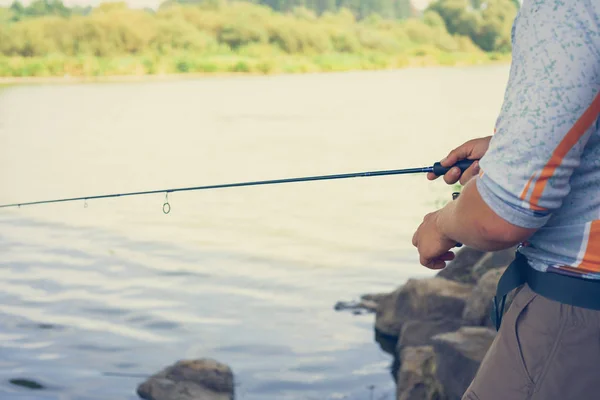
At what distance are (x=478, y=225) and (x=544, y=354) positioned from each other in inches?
9.4

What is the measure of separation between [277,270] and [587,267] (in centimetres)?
766

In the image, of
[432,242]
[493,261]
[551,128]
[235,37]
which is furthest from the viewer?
[235,37]

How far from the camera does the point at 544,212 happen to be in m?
1.36

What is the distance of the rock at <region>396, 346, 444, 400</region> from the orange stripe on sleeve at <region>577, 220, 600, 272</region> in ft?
11.1

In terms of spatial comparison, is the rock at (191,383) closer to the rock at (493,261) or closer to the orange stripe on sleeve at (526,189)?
the rock at (493,261)

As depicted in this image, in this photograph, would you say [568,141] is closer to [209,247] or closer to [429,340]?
[429,340]

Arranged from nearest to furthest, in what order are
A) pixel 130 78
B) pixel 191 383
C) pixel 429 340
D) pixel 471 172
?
pixel 471 172, pixel 191 383, pixel 429 340, pixel 130 78

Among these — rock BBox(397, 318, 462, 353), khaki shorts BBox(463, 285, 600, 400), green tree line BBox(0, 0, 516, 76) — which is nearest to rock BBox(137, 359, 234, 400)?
rock BBox(397, 318, 462, 353)

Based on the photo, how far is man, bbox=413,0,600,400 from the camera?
50.5 inches

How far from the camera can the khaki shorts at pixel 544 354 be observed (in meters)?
1.45

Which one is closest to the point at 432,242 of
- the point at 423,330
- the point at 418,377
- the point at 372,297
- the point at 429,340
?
the point at 418,377

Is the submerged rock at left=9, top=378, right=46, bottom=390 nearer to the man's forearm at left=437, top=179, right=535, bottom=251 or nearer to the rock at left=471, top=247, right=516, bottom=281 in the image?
the rock at left=471, top=247, right=516, bottom=281

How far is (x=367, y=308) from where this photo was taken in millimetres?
7383

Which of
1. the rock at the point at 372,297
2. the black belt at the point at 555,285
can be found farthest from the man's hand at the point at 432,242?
the rock at the point at 372,297
